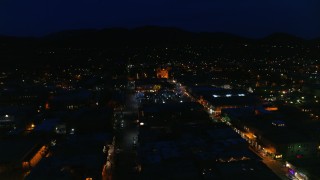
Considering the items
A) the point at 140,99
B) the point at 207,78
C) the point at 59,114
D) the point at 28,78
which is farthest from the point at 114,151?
the point at 28,78

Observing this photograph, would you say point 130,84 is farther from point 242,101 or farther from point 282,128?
point 282,128

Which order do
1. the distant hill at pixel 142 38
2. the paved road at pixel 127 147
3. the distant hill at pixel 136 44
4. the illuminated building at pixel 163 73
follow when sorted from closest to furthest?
1. the paved road at pixel 127 147
2. the illuminated building at pixel 163 73
3. the distant hill at pixel 136 44
4. the distant hill at pixel 142 38

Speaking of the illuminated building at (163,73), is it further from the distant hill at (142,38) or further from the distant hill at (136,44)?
the distant hill at (142,38)

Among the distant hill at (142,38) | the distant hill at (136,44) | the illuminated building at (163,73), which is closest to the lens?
the illuminated building at (163,73)

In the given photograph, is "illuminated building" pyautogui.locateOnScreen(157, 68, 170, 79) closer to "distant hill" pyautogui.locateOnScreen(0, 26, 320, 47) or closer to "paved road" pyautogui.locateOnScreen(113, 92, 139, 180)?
"paved road" pyautogui.locateOnScreen(113, 92, 139, 180)

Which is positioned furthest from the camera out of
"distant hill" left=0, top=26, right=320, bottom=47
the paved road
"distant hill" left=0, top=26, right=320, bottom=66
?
"distant hill" left=0, top=26, right=320, bottom=47

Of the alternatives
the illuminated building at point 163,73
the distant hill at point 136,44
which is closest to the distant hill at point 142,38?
the distant hill at point 136,44

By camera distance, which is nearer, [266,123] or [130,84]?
[266,123]

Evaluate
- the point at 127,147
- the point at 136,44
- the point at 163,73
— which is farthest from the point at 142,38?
the point at 127,147

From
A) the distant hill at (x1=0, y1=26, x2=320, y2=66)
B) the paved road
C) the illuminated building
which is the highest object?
the distant hill at (x1=0, y1=26, x2=320, y2=66)

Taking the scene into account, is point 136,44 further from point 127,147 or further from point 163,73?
point 127,147

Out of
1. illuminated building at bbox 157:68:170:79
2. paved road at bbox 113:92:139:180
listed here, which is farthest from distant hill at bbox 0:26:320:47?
paved road at bbox 113:92:139:180
